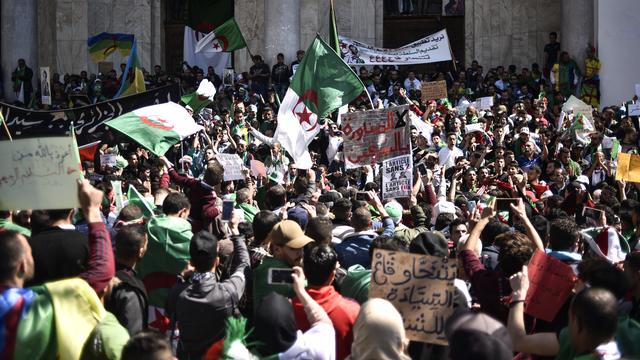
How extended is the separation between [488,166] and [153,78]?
10905mm

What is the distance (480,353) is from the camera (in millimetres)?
4020

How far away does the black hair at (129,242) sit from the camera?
6180mm

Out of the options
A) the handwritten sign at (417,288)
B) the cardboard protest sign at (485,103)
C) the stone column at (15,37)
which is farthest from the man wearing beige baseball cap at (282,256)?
the stone column at (15,37)

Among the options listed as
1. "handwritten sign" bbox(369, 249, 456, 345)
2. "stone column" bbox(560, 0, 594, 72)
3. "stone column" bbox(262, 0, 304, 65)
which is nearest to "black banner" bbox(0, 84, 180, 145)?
"handwritten sign" bbox(369, 249, 456, 345)

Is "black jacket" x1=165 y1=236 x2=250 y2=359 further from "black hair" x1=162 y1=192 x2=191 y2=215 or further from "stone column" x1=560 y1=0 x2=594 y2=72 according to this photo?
"stone column" x1=560 y1=0 x2=594 y2=72

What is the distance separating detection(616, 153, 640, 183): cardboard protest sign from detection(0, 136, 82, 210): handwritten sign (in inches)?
281

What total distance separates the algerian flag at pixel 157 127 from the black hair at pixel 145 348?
6.02m

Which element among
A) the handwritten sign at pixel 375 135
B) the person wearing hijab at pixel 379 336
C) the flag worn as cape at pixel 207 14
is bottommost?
the person wearing hijab at pixel 379 336

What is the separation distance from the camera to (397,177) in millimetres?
11180

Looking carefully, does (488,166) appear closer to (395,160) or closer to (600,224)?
(395,160)

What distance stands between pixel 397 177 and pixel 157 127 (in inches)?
101

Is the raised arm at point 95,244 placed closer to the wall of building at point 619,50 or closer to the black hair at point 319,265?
the black hair at point 319,265

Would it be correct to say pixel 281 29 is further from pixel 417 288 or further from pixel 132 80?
pixel 417 288

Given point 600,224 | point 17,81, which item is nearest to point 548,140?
point 600,224
